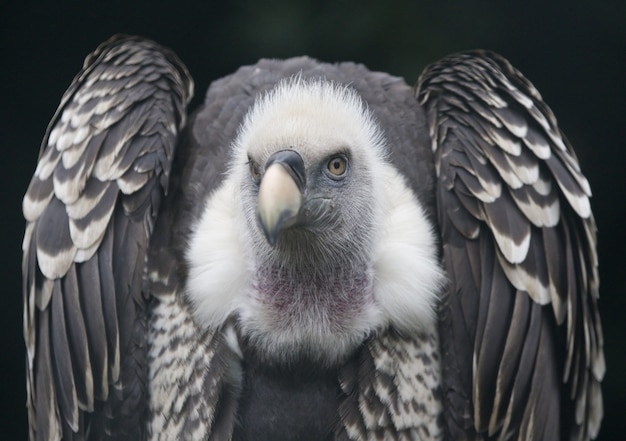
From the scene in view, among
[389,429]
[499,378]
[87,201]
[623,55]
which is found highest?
[623,55]

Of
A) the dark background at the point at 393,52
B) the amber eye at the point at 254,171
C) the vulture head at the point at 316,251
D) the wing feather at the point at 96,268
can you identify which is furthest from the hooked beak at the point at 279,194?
the dark background at the point at 393,52

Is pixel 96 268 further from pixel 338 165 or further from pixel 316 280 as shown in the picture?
pixel 338 165

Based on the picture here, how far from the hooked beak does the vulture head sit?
0.02m

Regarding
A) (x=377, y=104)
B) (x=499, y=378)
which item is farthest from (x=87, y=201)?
(x=499, y=378)

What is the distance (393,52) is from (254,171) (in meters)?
2.15

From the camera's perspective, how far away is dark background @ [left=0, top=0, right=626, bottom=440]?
213 inches

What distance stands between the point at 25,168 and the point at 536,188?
2.94m

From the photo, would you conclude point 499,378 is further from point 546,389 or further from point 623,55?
point 623,55

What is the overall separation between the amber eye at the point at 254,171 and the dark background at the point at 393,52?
1.96m

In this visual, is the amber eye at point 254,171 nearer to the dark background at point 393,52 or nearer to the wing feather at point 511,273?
the wing feather at point 511,273

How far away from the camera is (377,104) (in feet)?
13.6

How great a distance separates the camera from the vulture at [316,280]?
11.6 ft

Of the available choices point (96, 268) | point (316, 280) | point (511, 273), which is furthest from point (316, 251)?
point (96, 268)

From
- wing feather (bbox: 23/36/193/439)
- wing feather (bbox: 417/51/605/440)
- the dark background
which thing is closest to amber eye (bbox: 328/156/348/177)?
wing feather (bbox: 417/51/605/440)
